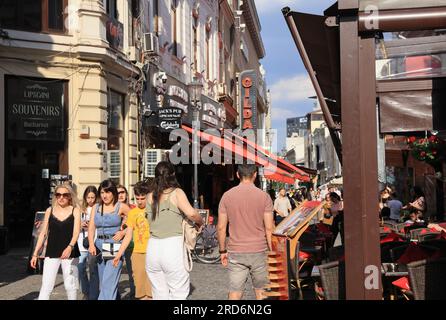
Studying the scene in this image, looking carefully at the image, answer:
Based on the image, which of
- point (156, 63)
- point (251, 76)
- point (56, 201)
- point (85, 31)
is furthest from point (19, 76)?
point (251, 76)

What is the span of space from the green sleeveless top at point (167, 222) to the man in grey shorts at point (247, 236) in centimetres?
61

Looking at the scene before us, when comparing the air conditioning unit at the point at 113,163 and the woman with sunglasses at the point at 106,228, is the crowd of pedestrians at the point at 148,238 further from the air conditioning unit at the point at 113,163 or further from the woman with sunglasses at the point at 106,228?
the air conditioning unit at the point at 113,163

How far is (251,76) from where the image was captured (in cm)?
3609

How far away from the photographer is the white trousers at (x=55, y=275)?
673cm

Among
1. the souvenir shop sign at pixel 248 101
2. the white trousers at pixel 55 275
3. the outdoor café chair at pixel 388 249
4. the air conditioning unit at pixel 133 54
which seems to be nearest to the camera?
the outdoor café chair at pixel 388 249

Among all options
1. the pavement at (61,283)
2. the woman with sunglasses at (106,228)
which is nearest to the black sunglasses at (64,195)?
the woman with sunglasses at (106,228)

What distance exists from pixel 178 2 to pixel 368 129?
1942 centimetres

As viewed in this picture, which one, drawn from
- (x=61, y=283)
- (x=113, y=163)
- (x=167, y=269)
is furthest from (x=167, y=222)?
(x=113, y=163)

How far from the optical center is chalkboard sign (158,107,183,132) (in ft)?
57.5

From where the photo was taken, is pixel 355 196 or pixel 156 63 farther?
pixel 156 63

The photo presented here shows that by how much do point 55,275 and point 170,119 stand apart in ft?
36.3

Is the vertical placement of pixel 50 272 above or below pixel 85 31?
below

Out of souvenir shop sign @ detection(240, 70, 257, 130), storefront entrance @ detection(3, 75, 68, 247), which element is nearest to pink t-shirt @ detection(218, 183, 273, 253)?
storefront entrance @ detection(3, 75, 68, 247)
